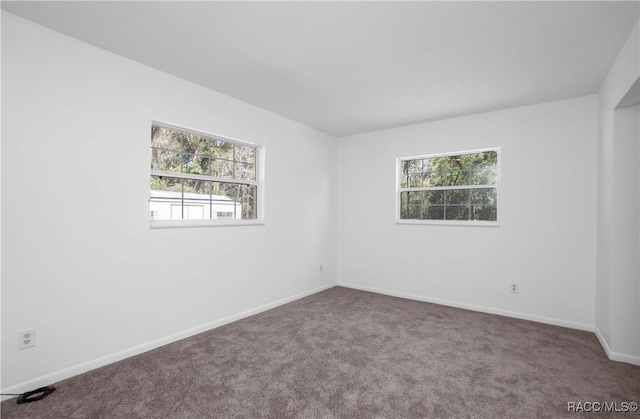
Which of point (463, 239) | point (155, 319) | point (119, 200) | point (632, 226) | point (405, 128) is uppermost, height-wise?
point (405, 128)

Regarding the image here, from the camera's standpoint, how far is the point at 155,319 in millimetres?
2695

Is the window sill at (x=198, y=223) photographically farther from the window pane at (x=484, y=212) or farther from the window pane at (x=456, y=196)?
the window pane at (x=484, y=212)

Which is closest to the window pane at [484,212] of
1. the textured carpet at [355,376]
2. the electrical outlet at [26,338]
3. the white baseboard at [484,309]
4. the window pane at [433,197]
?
the window pane at [433,197]

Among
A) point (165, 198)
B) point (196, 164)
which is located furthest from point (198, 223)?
point (196, 164)

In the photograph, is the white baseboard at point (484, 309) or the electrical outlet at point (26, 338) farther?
the white baseboard at point (484, 309)

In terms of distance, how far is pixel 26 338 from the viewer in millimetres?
2008

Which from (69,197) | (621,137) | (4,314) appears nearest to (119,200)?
(69,197)

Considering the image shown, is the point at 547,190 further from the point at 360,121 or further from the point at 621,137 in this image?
the point at 360,121

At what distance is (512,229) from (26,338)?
4662 millimetres

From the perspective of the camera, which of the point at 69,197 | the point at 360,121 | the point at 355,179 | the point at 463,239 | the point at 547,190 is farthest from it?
the point at 355,179

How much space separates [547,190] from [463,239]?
108 centimetres

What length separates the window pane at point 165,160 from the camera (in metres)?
2.81

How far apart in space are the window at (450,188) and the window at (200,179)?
2.27 m

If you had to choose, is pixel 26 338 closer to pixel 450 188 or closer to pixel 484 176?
pixel 450 188
